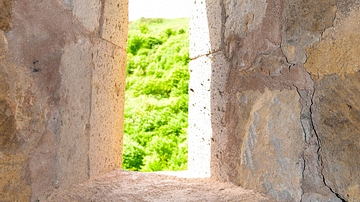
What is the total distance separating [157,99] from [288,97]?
5130 mm

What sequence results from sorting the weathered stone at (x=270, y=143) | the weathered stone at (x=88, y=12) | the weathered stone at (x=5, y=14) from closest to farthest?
1. the weathered stone at (x=5, y=14)
2. the weathered stone at (x=270, y=143)
3. the weathered stone at (x=88, y=12)

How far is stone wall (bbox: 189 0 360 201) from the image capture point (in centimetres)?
120

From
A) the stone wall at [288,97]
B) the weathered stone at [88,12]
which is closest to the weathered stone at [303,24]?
the stone wall at [288,97]

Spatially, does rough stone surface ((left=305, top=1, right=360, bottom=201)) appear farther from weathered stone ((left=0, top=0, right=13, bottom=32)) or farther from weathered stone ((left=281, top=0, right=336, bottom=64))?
weathered stone ((left=0, top=0, right=13, bottom=32))

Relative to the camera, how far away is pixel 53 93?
1.34 metres

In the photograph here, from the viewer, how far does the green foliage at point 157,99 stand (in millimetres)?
5789

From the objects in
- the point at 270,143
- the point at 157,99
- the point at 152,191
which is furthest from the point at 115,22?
the point at 157,99

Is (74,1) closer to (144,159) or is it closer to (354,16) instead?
(354,16)

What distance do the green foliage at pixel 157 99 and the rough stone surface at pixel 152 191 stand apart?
3.94 m

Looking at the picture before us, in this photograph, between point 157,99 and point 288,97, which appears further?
point 157,99

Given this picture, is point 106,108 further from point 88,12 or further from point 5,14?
point 5,14

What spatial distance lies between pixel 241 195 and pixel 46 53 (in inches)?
36.7

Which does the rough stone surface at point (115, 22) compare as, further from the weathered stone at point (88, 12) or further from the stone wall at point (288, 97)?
the stone wall at point (288, 97)

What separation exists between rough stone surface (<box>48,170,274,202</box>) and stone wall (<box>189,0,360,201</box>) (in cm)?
8
